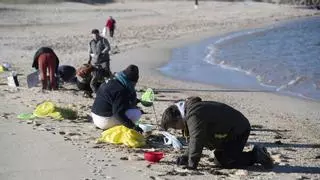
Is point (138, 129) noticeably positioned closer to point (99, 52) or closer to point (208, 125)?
point (208, 125)

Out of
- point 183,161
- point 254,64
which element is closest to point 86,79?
point 183,161

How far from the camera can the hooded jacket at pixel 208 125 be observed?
23.4 ft

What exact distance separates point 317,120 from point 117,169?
Result: 682cm

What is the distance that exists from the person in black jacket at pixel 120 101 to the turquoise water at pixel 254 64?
339 inches

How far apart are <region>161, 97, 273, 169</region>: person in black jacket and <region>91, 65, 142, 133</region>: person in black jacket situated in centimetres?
156

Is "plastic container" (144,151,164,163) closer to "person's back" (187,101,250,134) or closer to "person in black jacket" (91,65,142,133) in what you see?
"person's back" (187,101,250,134)

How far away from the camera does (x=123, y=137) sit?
8.59 meters

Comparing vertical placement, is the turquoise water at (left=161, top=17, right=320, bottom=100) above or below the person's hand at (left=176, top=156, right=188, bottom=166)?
below

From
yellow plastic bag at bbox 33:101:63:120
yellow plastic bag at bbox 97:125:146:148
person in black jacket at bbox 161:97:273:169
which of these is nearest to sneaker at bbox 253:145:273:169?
person in black jacket at bbox 161:97:273:169

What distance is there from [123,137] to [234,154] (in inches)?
71.7

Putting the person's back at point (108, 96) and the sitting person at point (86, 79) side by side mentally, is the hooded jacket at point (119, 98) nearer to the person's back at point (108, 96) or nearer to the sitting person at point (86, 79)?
the person's back at point (108, 96)

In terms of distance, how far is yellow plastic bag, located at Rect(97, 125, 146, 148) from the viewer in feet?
28.0

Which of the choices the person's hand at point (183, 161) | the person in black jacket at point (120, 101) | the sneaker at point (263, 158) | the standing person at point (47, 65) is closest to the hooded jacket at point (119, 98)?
the person in black jacket at point (120, 101)

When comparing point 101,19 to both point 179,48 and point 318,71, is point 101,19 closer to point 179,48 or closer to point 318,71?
point 179,48
